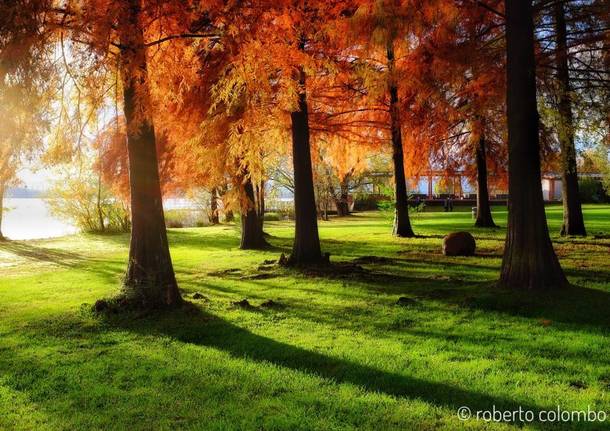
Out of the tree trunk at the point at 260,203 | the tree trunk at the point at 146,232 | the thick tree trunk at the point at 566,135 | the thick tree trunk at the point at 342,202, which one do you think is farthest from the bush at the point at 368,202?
the tree trunk at the point at 146,232

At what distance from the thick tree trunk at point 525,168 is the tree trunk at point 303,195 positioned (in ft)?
16.0

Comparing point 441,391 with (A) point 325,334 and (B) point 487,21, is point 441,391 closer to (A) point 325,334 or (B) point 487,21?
(A) point 325,334

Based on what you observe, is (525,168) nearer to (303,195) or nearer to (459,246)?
(459,246)

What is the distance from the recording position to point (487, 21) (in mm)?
11070

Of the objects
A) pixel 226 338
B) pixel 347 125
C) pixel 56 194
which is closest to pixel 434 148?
Result: pixel 347 125

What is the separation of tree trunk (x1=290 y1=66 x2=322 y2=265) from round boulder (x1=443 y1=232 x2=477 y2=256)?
11.3 feet

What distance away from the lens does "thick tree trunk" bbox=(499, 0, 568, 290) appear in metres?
7.67

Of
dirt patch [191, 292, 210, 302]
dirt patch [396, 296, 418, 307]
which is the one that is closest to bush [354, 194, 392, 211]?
dirt patch [191, 292, 210, 302]

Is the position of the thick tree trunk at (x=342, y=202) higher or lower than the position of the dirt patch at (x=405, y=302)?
higher

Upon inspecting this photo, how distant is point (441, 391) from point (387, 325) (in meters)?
2.27

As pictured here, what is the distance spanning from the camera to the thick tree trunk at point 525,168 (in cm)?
767

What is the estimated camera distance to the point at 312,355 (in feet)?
17.6

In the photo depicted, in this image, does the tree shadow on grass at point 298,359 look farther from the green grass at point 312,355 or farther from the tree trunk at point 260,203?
the tree trunk at point 260,203

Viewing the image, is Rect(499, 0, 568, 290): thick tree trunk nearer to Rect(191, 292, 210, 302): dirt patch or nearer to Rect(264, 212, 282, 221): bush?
Rect(191, 292, 210, 302): dirt patch
